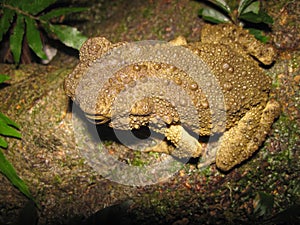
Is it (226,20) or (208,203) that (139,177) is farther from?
(226,20)

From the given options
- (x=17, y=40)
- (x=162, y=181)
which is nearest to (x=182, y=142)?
(x=162, y=181)

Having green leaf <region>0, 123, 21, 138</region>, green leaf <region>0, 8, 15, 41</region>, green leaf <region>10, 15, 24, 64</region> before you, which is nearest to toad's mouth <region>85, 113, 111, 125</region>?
green leaf <region>0, 123, 21, 138</region>

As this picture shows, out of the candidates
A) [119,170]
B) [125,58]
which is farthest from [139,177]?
[125,58]

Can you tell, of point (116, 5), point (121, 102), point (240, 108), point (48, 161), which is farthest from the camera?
point (116, 5)

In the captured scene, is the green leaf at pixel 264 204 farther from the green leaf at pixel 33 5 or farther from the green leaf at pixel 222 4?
the green leaf at pixel 33 5

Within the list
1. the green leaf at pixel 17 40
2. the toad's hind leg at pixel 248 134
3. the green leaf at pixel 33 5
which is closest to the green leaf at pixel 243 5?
the toad's hind leg at pixel 248 134

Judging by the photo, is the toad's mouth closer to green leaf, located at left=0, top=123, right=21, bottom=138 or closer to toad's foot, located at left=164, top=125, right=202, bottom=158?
toad's foot, located at left=164, top=125, right=202, bottom=158
